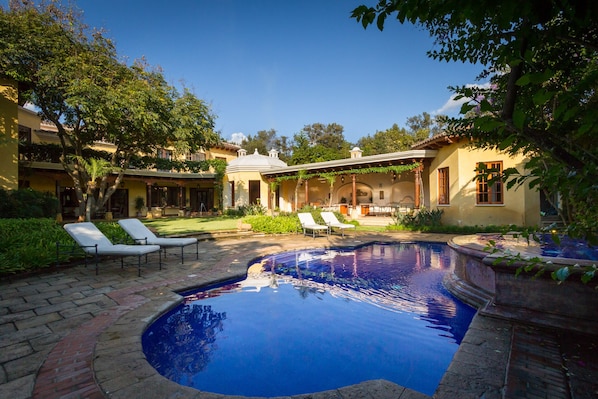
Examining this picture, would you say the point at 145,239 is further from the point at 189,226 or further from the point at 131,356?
the point at 189,226

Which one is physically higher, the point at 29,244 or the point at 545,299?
the point at 29,244

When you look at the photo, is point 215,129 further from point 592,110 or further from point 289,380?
point 592,110

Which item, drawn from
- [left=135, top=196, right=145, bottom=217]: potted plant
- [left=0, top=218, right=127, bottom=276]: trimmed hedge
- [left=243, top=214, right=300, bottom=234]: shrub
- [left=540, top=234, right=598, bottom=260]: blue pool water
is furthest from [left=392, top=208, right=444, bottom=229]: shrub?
[left=135, top=196, right=145, bottom=217]: potted plant

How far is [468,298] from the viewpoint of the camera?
4523 mm

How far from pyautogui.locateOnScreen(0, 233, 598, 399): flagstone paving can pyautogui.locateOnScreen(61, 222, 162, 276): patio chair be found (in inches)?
41.0

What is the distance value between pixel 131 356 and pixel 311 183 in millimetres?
22310

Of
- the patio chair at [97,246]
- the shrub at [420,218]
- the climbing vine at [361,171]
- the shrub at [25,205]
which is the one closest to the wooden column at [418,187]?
the climbing vine at [361,171]

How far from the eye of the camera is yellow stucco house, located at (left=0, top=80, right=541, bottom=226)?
39.1ft

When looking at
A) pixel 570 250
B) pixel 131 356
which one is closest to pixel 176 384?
pixel 131 356

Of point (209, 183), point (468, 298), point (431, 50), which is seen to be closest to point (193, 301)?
point (468, 298)

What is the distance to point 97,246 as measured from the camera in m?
5.98

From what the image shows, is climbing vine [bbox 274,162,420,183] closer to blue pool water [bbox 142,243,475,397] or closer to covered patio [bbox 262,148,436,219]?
covered patio [bbox 262,148,436,219]

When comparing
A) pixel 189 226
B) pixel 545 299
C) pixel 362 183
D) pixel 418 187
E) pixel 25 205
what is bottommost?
pixel 545 299

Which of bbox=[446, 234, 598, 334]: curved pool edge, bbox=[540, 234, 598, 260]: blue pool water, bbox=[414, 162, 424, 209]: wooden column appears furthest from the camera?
bbox=[414, 162, 424, 209]: wooden column
